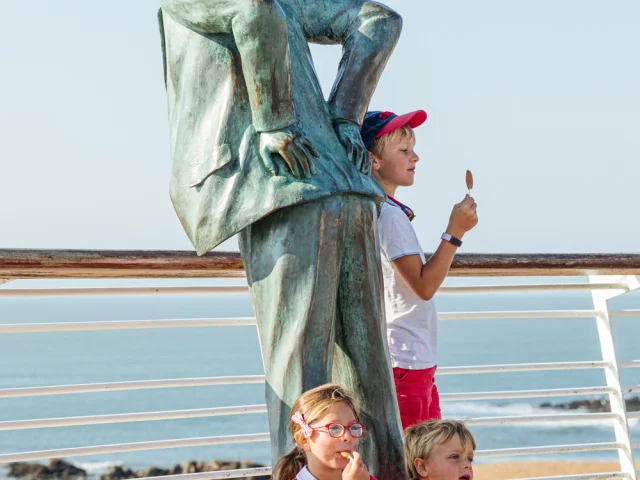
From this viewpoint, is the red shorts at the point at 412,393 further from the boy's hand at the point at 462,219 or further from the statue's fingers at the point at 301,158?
the statue's fingers at the point at 301,158

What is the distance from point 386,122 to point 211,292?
99 centimetres

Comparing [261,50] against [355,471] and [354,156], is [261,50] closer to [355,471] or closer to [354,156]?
[354,156]

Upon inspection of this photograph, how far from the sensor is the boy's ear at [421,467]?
2482 millimetres

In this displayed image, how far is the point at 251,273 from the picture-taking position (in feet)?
7.37

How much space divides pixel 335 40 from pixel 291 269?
66 cm

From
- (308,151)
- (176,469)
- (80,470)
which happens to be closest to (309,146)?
(308,151)

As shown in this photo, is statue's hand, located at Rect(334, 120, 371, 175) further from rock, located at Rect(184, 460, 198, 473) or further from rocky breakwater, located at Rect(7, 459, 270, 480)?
rock, located at Rect(184, 460, 198, 473)

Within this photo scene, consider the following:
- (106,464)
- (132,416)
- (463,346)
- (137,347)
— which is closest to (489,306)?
(463,346)

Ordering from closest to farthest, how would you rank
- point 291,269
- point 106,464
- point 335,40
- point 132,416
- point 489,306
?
point 291,269, point 335,40, point 132,416, point 106,464, point 489,306

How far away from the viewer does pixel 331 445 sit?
2.11 meters

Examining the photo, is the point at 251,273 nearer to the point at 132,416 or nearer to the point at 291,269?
the point at 291,269

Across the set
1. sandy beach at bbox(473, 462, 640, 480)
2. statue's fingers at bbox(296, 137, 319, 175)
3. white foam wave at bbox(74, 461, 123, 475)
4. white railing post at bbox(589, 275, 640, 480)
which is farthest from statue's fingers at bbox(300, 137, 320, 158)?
white foam wave at bbox(74, 461, 123, 475)

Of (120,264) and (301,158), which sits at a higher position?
(120,264)

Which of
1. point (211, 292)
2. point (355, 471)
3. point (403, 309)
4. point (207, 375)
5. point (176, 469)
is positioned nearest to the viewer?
point (355, 471)
